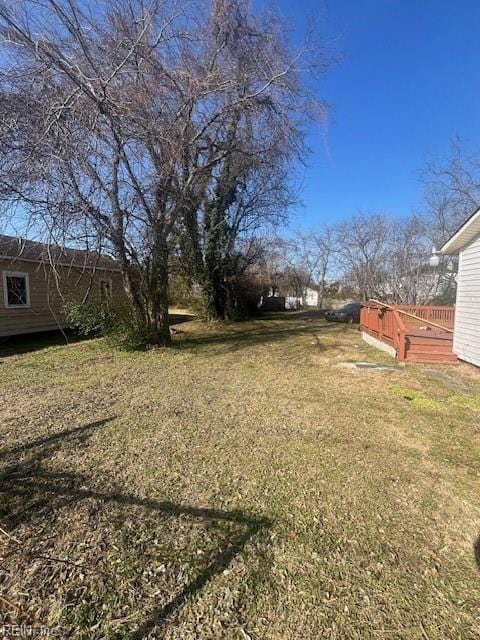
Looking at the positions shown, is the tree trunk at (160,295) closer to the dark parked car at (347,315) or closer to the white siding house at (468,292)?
the white siding house at (468,292)

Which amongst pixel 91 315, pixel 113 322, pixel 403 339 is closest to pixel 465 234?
pixel 403 339

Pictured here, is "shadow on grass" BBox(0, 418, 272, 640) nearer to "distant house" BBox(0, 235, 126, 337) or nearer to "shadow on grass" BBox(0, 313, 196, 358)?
"shadow on grass" BBox(0, 313, 196, 358)

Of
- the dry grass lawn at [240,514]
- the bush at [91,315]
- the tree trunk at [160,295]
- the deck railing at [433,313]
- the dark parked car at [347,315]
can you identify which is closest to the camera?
the dry grass lawn at [240,514]

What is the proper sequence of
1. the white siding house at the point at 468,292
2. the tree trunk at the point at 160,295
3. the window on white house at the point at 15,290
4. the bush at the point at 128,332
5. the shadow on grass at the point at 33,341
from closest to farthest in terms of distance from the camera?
the white siding house at the point at 468,292
the tree trunk at the point at 160,295
the bush at the point at 128,332
the shadow on grass at the point at 33,341
the window on white house at the point at 15,290

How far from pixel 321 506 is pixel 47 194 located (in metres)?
5.62

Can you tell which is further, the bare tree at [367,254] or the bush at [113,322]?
the bare tree at [367,254]

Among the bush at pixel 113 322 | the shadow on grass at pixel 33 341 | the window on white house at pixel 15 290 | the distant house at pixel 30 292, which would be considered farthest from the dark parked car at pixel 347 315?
the window on white house at pixel 15 290

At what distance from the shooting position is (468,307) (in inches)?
285

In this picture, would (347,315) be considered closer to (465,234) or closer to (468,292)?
(468,292)

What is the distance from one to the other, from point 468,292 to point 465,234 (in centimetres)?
126

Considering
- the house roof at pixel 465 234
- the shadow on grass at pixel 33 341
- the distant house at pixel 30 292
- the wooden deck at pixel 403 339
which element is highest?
the house roof at pixel 465 234

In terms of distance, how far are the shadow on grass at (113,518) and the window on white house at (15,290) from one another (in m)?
8.42

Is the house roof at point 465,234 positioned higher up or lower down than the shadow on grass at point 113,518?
higher up

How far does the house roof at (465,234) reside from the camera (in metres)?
6.52
